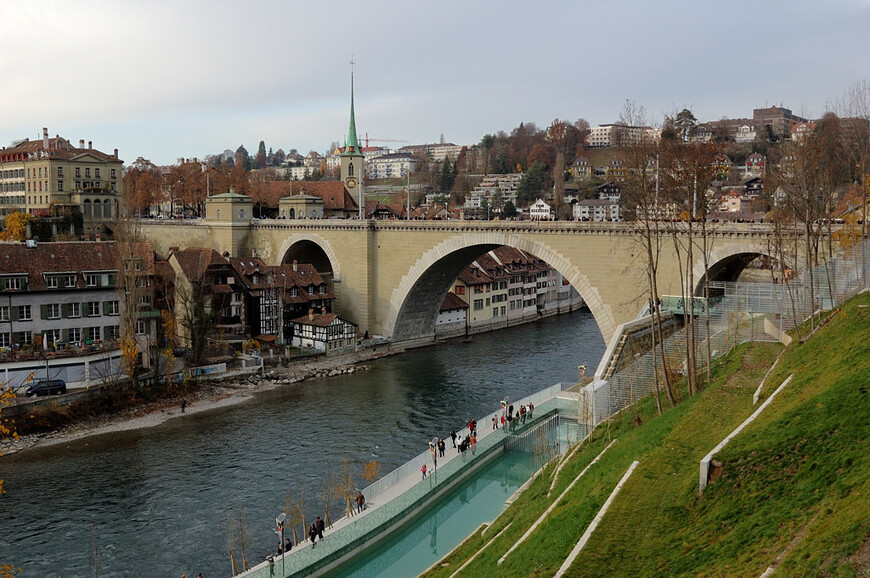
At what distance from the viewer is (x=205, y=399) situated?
30.8 meters

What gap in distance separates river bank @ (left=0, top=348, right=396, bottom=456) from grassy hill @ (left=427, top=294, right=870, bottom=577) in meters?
16.6

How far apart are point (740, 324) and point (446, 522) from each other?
8.99 meters

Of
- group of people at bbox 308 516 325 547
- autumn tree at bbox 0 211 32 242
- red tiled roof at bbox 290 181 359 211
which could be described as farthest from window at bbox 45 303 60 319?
red tiled roof at bbox 290 181 359 211

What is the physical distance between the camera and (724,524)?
911 centimetres

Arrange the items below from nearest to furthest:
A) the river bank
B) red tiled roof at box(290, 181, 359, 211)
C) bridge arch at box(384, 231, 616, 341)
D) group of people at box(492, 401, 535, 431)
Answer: group of people at box(492, 401, 535, 431) < the river bank < bridge arch at box(384, 231, 616, 341) < red tiled roof at box(290, 181, 359, 211)

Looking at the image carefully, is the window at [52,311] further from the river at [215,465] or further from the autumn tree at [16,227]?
the autumn tree at [16,227]

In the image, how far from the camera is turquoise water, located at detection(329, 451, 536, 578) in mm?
17175

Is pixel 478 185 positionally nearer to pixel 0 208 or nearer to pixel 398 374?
pixel 0 208

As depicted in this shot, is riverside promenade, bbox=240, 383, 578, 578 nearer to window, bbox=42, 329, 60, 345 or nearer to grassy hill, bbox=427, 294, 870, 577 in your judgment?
grassy hill, bbox=427, 294, 870, 577

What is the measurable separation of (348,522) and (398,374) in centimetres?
1827

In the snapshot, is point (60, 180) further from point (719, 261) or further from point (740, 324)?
point (740, 324)

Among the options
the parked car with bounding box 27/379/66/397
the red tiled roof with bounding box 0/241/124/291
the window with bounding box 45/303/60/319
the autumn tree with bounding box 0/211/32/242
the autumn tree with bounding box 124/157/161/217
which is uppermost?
the autumn tree with bounding box 124/157/161/217

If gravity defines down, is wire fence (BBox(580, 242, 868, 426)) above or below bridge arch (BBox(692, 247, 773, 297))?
below

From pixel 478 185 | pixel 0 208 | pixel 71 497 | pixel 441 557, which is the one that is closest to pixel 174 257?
pixel 71 497
